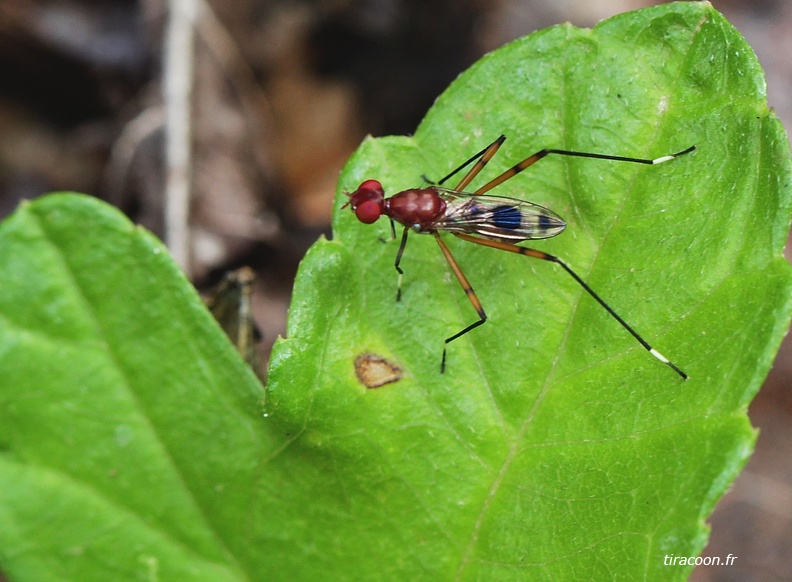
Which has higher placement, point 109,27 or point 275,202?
point 109,27

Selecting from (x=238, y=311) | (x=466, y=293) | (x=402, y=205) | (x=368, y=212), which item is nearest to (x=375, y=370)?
(x=466, y=293)

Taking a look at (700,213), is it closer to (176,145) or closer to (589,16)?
(176,145)

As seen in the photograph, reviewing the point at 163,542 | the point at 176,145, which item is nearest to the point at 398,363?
the point at 163,542

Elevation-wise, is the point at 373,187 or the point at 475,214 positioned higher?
the point at 373,187

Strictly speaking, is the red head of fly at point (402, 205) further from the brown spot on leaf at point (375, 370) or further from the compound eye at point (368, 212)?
the brown spot on leaf at point (375, 370)

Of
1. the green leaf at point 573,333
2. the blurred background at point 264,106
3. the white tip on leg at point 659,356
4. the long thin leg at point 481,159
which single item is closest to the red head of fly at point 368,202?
the green leaf at point 573,333

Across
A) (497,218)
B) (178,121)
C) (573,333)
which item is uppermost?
(178,121)

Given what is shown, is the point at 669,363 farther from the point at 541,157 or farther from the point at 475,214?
the point at 475,214

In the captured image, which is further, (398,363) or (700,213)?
(398,363)
